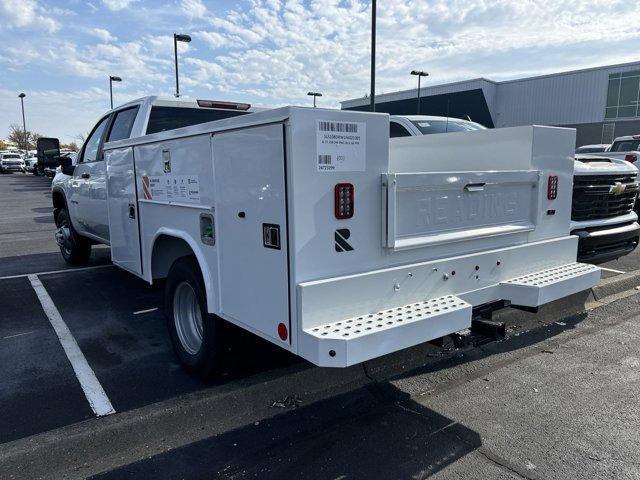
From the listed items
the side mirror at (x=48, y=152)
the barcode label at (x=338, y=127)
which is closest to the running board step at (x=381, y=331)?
the barcode label at (x=338, y=127)

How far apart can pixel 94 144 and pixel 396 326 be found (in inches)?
212

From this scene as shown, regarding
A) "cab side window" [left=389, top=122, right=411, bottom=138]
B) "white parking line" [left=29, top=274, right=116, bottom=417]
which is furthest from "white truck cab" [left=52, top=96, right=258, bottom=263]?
"cab side window" [left=389, top=122, right=411, bottom=138]

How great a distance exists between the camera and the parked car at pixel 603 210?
491cm

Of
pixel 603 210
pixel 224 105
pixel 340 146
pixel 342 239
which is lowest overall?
pixel 603 210

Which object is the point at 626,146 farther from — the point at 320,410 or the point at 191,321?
the point at 191,321

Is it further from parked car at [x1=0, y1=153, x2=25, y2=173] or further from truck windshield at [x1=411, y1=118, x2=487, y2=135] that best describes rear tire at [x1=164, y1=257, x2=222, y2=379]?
parked car at [x1=0, y1=153, x2=25, y2=173]

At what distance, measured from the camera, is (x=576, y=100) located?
42875mm

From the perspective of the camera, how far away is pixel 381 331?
8.70 ft

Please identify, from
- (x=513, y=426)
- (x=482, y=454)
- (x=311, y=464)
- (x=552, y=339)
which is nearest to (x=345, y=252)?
(x=311, y=464)

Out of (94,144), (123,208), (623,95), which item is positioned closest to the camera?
(123,208)

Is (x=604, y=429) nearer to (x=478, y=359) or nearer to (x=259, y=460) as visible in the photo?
(x=478, y=359)

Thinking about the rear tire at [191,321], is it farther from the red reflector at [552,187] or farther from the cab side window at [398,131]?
the cab side window at [398,131]

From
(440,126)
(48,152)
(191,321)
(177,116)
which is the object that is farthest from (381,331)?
(48,152)

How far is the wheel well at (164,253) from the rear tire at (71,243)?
3.84 m
